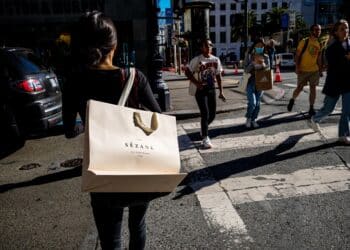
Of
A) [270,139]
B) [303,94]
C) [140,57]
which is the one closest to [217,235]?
[270,139]

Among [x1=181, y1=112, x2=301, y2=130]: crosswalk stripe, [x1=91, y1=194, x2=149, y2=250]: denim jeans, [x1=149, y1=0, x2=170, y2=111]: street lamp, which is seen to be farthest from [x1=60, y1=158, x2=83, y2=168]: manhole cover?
[x1=149, y1=0, x2=170, y2=111]: street lamp

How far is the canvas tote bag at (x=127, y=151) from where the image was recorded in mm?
1651

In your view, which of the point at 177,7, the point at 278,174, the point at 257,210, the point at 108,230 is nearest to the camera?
the point at 108,230

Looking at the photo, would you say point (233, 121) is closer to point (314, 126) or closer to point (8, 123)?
point (314, 126)

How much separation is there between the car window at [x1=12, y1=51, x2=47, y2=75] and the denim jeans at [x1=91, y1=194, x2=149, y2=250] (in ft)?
14.9

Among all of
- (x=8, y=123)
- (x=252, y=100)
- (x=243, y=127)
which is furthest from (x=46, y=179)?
(x=252, y=100)

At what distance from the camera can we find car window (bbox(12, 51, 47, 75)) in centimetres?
591

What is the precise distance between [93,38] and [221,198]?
256cm

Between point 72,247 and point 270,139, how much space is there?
4.05 metres

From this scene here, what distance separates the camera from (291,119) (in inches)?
294

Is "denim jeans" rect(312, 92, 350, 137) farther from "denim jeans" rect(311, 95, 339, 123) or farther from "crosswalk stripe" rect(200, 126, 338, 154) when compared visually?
"crosswalk stripe" rect(200, 126, 338, 154)

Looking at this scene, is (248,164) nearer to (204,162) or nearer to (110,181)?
(204,162)

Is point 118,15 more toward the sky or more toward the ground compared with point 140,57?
more toward the sky

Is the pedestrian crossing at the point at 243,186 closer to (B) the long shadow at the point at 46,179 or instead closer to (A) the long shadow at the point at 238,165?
(A) the long shadow at the point at 238,165
